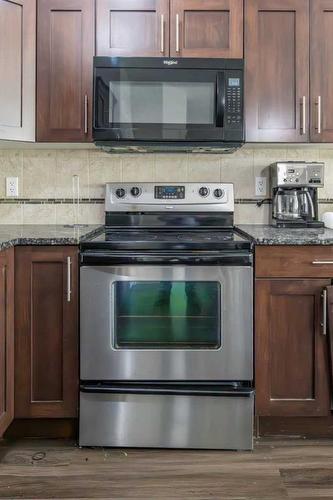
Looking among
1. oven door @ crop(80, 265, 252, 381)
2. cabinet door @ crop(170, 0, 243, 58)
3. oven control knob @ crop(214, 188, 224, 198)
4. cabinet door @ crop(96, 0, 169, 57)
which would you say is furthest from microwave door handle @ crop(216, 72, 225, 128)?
oven door @ crop(80, 265, 252, 381)

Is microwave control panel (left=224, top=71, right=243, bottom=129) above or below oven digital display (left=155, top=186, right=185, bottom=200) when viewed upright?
above

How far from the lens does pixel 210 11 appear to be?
2482 mm

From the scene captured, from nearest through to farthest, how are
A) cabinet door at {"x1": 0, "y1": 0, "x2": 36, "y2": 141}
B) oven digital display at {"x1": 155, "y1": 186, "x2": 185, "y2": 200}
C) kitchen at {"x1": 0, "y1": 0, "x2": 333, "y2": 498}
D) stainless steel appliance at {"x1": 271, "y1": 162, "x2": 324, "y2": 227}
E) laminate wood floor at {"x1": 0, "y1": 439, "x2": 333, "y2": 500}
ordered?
laminate wood floor at {"x1": 0, "y1": 439, "x2": 333, "y2": 500}
kitchen at {"x1": 0, "y1": 0, "x2": 333, "y2": 498}
cabinet door at {"x1": 0, "y1": 0, "x2": 36, "y2": 141}
stainless steel appliance at {"x1": 271, "y1": 162, "x2": 324, "y2": 227}
oven digital display at {"x1": 155, "y1": 186, "x2": 185, "y2": 200}

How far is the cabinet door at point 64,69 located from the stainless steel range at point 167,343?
28.1 inches

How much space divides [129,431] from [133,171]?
1.34 m

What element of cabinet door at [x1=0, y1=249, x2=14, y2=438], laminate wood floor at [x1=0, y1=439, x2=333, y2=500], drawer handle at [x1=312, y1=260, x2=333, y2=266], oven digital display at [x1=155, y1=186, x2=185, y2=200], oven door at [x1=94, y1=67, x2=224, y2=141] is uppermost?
oven door at [x1=94, y1=67, x2=224, y2=141]

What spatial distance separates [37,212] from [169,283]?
103 centimetres

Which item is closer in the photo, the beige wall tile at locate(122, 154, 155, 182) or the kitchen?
the kitchen

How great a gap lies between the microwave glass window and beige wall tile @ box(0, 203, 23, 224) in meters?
0.79

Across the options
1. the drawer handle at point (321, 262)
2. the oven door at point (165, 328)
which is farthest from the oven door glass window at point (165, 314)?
the drawer handle at point (321, 262)

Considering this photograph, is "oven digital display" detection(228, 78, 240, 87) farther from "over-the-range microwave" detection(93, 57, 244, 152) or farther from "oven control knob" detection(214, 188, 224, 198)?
"oven control knob" detection(214, 188, 224, 198)

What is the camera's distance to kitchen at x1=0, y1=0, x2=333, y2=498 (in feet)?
7.03

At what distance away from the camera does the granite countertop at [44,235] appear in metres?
2.15

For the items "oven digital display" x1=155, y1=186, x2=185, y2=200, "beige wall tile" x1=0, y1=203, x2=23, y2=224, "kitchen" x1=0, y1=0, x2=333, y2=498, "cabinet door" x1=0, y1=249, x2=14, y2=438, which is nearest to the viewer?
"cabinet door" x1=0, y1=249, x2=14, y2=438
